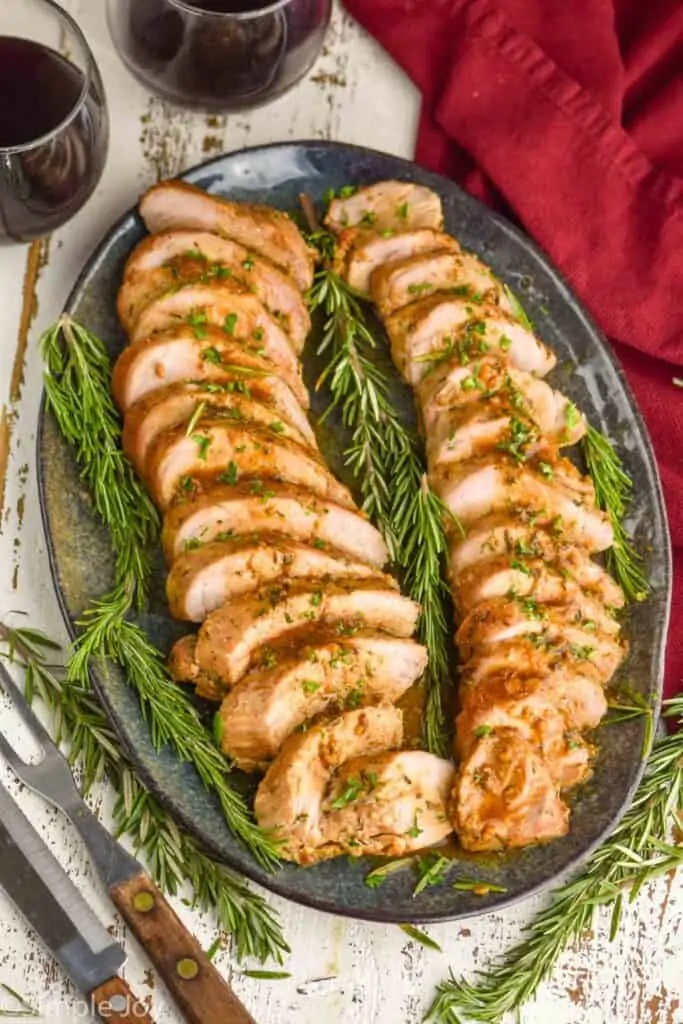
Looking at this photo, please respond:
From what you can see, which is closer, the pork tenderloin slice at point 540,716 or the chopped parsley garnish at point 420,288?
the pork tenderloin slice at point 540,716

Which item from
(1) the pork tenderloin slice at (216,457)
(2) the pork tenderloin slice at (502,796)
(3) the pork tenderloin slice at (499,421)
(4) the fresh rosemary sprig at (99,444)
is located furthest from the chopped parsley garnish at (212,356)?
(2) the pork tenderloin slice at (502,796)

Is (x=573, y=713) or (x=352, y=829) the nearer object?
(x=352, y=829)

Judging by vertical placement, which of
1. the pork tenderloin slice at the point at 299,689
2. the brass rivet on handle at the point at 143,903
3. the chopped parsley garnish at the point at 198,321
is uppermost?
the chopped parsley garnish at the point at 198,321

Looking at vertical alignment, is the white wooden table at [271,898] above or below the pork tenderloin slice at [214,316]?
below

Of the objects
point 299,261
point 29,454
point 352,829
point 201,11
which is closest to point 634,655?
point 352,829

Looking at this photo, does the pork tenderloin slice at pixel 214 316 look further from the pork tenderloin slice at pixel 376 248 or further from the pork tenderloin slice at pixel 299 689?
the pork tenderloin slice at pixel 299 689

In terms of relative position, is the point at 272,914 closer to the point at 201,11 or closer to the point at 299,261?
the point at 299,261

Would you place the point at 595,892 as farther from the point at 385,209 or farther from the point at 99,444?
the point at 385,209

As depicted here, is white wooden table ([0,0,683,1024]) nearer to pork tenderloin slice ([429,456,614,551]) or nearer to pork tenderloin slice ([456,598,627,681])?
pork tenderloin slice ([456,598,627,681])
